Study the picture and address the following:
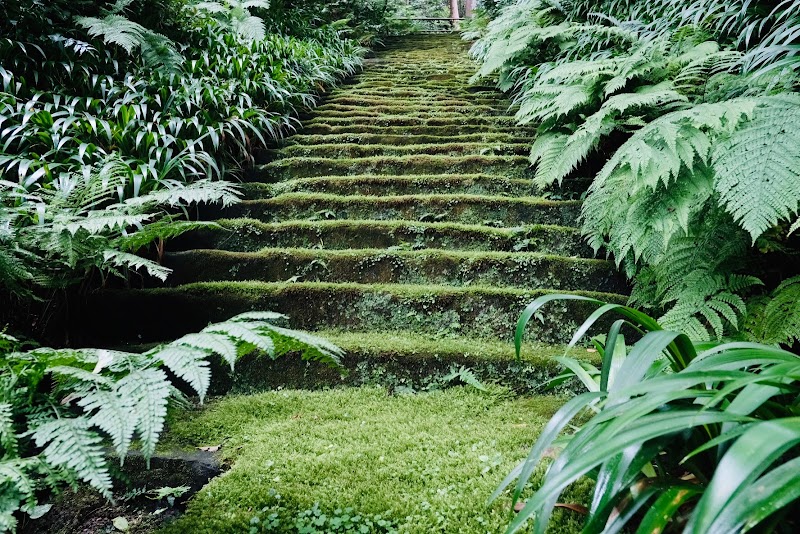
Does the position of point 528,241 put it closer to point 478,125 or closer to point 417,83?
point 478,125

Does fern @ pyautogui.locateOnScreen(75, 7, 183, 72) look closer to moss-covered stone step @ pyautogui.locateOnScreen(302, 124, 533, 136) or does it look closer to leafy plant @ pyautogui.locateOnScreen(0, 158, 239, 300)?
moss-covered stone step @ pyautogui.locateOnScreen(302, 124, 533, 136)

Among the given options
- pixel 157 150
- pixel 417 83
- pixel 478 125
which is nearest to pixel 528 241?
pixel 478 125

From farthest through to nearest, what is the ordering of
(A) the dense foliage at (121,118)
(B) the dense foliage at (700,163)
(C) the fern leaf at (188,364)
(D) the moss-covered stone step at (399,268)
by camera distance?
(D) the moss-covered stone step at (399,268)
(A) the dense foliage at (121,118)
(B) the dense foliage at (700,163)
(C) the fern leaf at (188,364)

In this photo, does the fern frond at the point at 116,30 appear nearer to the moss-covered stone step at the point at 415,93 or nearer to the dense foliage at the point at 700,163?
the moss-covered stone step at the point at 415,93

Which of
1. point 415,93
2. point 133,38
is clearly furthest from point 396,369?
point 415,93

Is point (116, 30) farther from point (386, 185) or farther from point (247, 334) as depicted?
point (247, 334)

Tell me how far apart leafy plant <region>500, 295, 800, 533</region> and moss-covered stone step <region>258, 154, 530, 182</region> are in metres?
2.59

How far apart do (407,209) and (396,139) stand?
4.08ft

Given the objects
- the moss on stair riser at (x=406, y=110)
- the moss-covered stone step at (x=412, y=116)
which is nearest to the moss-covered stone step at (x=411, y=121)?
the moss-covered stone step at (x=412, y=116)

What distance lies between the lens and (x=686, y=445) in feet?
2.76

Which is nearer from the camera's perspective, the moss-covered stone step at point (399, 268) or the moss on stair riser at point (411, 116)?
the moss-covered stone step at point (399, 268)

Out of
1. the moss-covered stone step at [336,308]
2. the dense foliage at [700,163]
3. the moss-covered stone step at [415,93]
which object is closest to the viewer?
the dense foliage at [700,163]

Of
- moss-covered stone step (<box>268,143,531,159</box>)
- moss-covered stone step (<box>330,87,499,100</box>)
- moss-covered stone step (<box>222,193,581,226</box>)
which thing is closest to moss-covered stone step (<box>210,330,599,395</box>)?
moss-covered stone step (<box>222,193,581,226</box>)

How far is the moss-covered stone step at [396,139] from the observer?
383 centimetres
